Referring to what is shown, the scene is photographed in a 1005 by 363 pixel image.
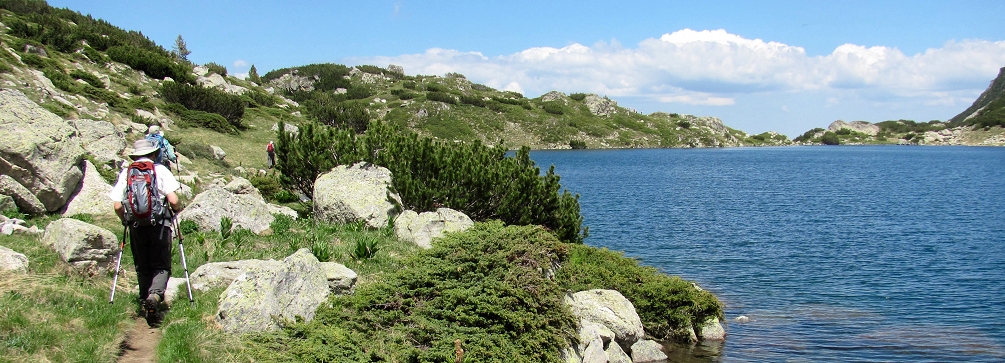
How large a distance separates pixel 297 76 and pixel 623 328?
128m

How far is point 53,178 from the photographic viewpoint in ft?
43.4

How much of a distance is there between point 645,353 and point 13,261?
465 inches

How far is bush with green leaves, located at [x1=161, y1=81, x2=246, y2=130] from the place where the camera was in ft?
133

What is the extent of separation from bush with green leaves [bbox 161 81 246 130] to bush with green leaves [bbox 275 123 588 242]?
76.1 feet

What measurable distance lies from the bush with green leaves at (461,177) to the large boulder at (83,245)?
10.2 m

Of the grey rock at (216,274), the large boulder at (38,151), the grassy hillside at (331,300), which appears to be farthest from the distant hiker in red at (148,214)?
the large boulder at (38,151)

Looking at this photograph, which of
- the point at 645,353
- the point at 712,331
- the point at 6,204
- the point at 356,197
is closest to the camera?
the point at 6,204

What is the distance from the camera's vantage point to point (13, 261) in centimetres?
818

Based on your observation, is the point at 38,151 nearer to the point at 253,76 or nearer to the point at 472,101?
the point at 253,76

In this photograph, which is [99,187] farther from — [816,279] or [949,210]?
[949,210]

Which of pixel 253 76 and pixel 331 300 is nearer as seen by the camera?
pixel 331 300

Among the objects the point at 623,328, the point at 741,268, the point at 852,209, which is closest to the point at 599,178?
the point at 852,209

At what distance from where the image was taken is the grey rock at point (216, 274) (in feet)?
32.9

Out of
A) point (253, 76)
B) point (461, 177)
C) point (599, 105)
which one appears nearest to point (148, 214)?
point (461, 177)
